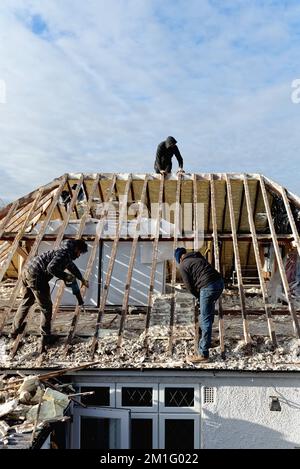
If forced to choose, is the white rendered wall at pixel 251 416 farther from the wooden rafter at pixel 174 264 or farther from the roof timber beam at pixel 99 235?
the roof timber beam at pixel 99 235

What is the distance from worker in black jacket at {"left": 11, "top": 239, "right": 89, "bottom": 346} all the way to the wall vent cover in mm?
2272

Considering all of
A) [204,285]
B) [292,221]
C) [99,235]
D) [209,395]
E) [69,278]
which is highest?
[292,221]

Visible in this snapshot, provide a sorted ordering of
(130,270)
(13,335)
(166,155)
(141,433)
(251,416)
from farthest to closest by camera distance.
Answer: (166,155)
(130,270)
(13,335)
(141,433)
(251,416)

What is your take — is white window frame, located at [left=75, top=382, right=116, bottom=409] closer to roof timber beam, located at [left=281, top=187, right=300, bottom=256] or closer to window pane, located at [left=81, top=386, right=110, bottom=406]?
window pane, located at [left=81, top=386, right=110, bottom=406]

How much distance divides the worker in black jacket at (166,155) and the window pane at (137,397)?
5.34 meters

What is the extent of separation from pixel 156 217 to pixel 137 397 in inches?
165

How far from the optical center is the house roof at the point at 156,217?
299 inches

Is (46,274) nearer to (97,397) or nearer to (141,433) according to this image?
(97,397)

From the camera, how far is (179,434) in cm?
620

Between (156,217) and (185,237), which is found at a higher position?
(156,217)

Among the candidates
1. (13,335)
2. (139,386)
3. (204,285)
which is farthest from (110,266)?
(139,386)

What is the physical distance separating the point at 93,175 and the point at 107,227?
4.58 feet

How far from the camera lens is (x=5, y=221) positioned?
8.80m

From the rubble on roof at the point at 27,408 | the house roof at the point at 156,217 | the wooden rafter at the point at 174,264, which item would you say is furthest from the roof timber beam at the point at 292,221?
the rubble on roof at the point at 27,408
